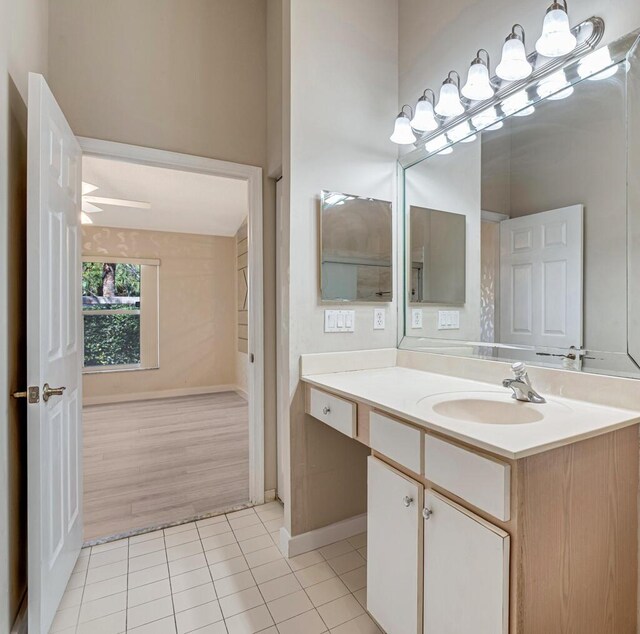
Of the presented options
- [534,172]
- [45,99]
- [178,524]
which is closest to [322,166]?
[534,172]

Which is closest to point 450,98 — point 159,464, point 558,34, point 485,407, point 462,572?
point 558,34

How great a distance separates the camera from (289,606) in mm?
1512

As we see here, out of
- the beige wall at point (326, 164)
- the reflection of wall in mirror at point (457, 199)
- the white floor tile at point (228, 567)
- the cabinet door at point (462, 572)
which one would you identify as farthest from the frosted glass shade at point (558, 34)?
the white floor tile at point (228, 567)

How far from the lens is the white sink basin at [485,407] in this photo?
4.04ft

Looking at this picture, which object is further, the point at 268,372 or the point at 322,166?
the point at 268,372

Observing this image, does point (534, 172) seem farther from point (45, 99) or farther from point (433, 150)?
point (45, 99)

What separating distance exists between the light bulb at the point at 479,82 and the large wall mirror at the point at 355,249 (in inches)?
25.6

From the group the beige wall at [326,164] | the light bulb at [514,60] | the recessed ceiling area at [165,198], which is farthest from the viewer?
the recessed ceiling area at [165,198]

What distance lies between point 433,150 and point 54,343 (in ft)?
6.40

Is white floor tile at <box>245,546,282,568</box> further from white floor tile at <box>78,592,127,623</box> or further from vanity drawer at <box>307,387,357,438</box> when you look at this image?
vanity drawer at <box>307,387,357,438</box>

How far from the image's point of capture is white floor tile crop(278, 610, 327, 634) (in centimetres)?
139

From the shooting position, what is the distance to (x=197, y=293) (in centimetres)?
557

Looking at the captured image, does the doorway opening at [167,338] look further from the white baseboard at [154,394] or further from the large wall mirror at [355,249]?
the large wall mirror at [355,249]

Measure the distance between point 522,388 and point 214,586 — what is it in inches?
60.0
